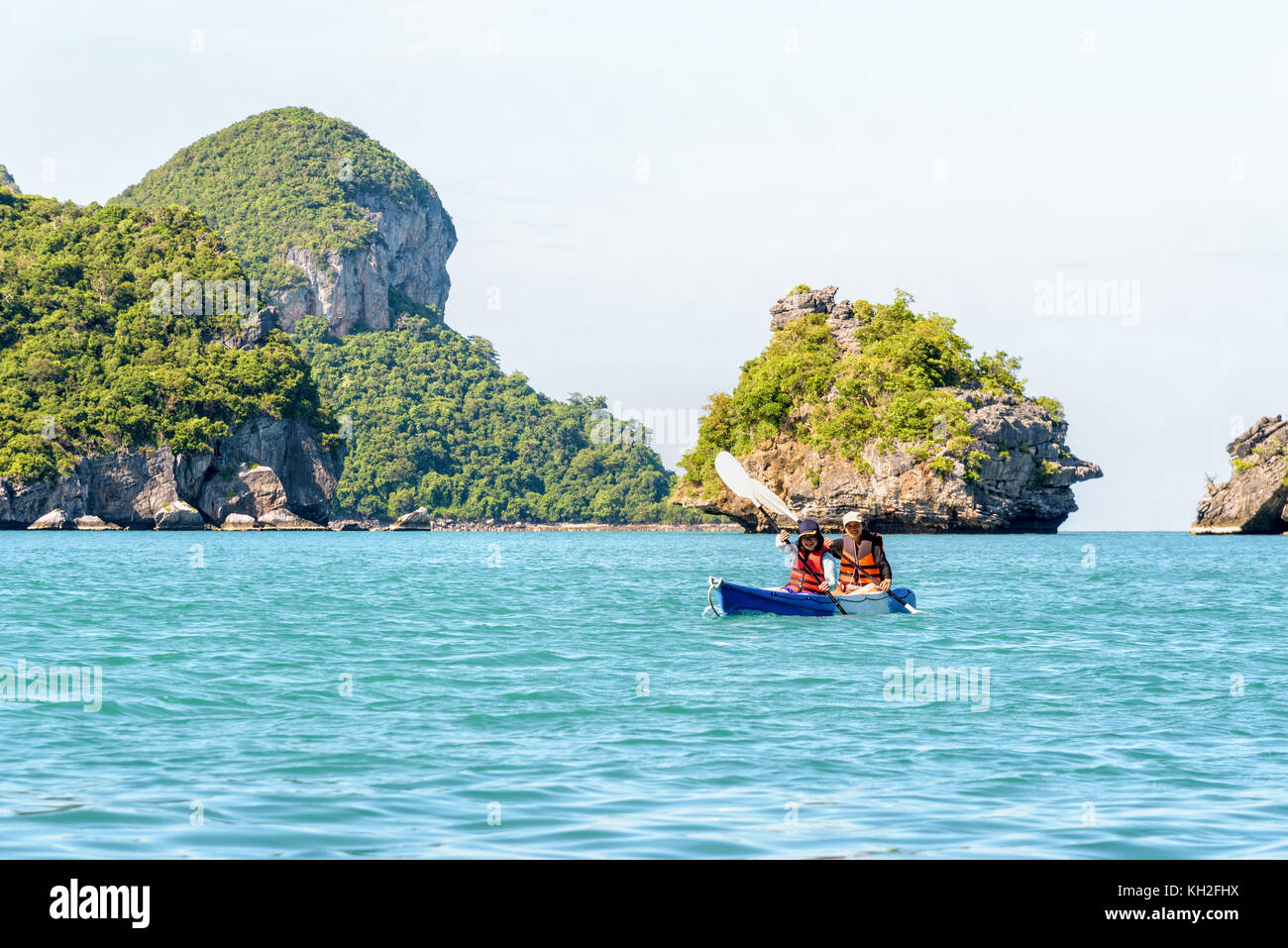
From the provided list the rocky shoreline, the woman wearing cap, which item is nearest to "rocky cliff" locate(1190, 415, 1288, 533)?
the rocky shoreline

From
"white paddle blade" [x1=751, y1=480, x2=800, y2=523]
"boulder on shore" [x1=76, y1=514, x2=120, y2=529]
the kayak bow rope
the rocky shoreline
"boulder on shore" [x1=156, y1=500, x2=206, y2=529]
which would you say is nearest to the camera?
the kayak bow rope

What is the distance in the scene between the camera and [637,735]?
A: 11672 mm

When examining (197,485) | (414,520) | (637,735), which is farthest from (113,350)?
(637,735)

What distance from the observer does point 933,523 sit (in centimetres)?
8488

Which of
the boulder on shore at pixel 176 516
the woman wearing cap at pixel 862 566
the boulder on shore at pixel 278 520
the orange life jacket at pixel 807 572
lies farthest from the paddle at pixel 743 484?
the boulder on shore at pixel 278 520

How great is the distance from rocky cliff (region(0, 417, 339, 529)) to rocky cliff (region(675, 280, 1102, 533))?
116ft

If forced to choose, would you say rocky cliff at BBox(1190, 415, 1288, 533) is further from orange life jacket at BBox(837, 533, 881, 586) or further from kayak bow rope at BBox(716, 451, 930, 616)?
orange life jacket at BBox(837, 533, 881, 586)

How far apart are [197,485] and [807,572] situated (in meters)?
84.0

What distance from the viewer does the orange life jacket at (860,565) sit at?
23.9 metres

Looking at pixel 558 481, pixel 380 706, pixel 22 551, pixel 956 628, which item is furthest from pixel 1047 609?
pixel 558 481

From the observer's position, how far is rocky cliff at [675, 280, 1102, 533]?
268ft

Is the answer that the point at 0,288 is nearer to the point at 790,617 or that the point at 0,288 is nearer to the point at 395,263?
the point at 395,263

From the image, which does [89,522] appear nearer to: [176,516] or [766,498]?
[176,516]

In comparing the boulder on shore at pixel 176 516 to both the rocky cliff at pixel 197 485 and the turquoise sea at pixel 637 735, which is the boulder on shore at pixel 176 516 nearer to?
the rocky cliff at pixel 197 485
